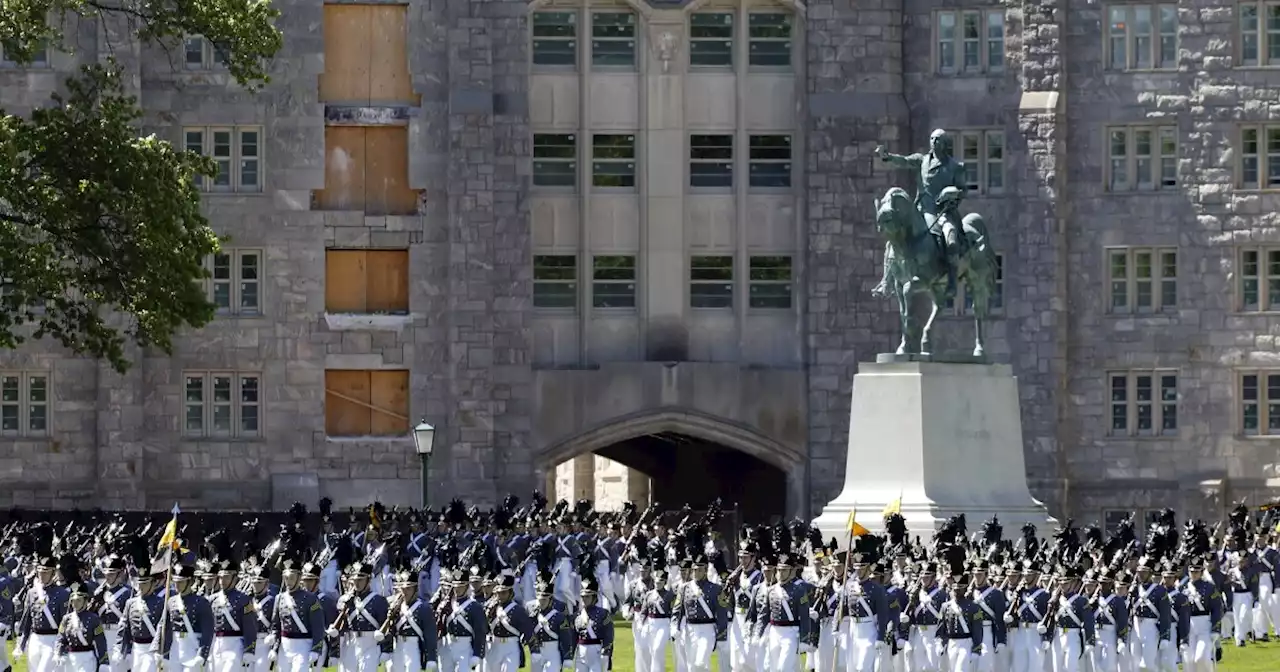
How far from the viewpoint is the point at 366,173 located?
66750 millimetres

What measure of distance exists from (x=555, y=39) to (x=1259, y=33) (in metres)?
15.5

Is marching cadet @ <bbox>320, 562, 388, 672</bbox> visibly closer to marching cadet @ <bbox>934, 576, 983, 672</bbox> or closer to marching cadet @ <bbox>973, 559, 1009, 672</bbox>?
marching cadet @ <bbox>934, 576, 983, 672</bbox>

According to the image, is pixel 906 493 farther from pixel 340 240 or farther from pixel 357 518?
pixel 340 240

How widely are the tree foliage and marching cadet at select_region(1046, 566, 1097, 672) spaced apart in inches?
655

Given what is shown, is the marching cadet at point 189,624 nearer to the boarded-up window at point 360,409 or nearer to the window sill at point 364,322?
the window sill at point 364,322

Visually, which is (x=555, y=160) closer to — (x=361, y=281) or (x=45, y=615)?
(x=361, y=281)

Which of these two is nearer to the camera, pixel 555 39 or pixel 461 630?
pixel 461 630

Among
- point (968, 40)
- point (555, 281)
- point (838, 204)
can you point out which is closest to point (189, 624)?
point (555, 281)

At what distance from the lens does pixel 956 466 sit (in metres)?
52.2

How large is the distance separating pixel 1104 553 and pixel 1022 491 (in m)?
11.7

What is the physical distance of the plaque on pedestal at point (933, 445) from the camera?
5191 cm

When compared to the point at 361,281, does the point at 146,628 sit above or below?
below

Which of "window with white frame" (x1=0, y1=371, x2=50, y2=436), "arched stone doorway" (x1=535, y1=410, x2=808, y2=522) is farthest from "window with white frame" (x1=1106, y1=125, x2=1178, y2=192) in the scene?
"window with white frame" (x1=0, y1=371, x2=50, y2=436)

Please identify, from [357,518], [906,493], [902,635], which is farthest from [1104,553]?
[357,518]
